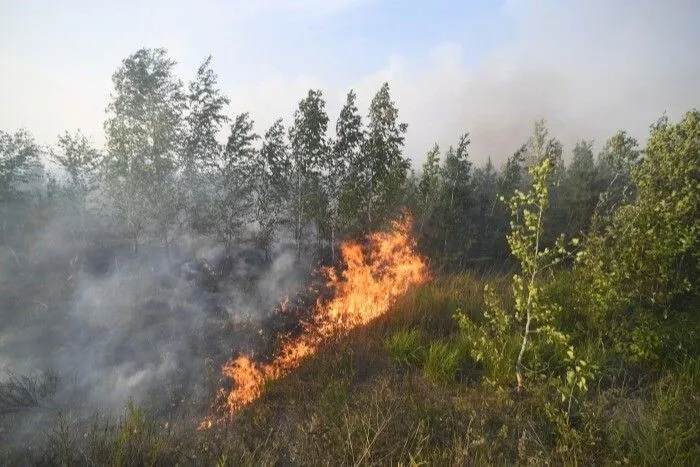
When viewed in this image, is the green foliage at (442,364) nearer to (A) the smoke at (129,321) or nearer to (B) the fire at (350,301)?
(B) the fire at (350,301)

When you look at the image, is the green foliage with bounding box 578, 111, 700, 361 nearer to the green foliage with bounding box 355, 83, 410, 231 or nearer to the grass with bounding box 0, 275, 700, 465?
the grass with bounding box 0, 275, 700, 465

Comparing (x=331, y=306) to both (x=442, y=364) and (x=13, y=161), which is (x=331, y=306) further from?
(x=13, y=161)

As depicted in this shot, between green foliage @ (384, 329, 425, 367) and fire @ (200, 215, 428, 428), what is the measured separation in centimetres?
206

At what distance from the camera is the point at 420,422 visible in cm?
479

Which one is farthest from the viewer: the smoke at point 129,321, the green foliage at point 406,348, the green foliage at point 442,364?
the smoke at point 129,321

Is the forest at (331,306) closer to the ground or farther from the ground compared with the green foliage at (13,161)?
closer to the ground

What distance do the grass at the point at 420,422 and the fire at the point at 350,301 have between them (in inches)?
50.5

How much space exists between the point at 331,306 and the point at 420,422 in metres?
9.67

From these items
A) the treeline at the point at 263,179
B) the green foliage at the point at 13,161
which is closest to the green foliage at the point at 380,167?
the treeline at the point at 263,179

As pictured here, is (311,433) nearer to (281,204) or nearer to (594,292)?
(594,292)

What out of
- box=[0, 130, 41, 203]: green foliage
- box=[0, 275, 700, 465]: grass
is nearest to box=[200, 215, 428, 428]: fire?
box=[0, 275, 700, 465]: grass

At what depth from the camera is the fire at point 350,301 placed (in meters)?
9.44

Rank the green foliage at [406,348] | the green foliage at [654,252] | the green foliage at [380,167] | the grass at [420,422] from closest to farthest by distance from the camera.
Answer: the grass at [420,422] → the green foliage at [654,252] → the green foliage at [406,348] → the green foliage at [380,167]

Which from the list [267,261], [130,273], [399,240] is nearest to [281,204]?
[267,261]
